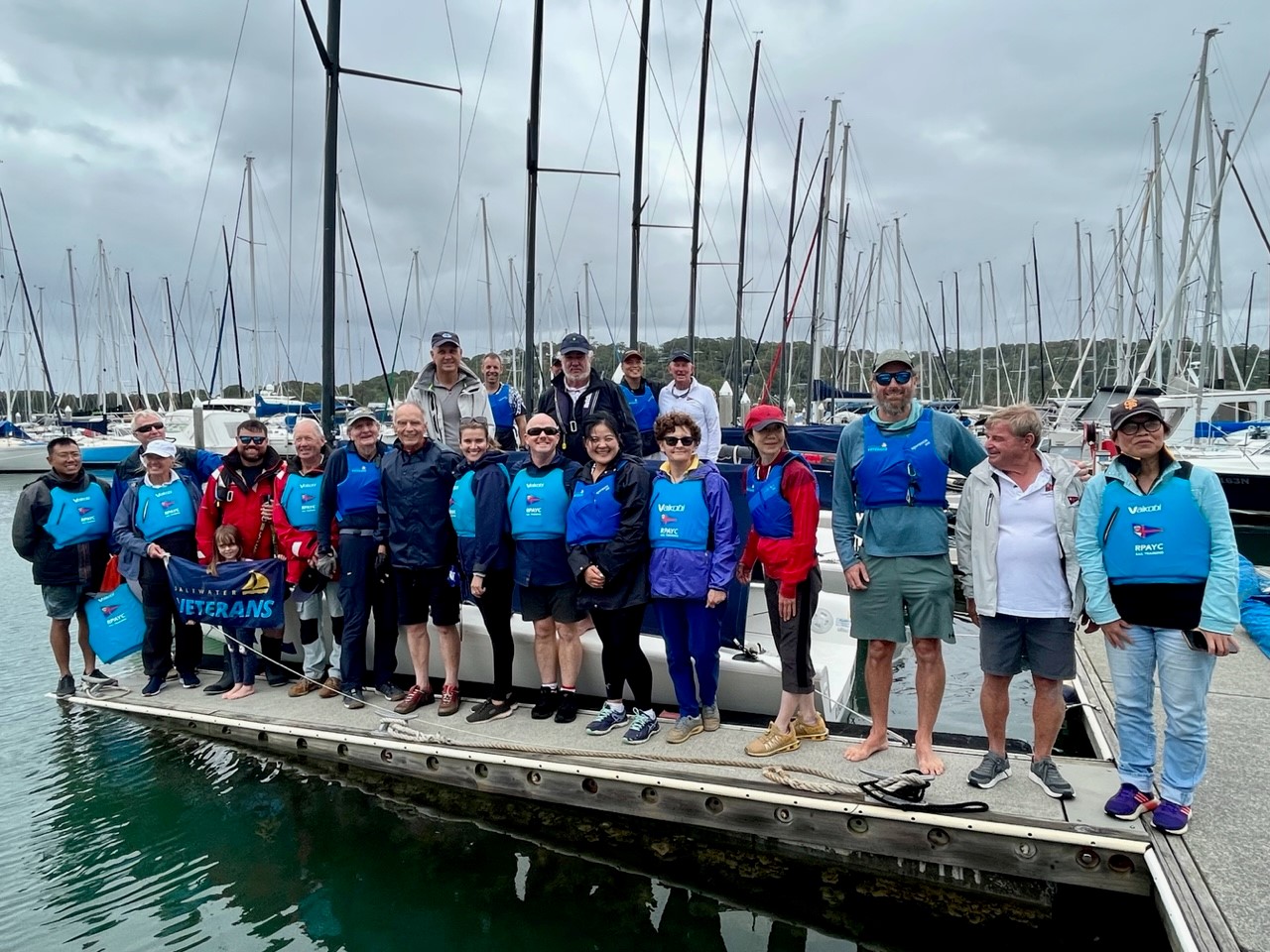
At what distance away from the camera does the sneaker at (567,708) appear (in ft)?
Result: 16.6

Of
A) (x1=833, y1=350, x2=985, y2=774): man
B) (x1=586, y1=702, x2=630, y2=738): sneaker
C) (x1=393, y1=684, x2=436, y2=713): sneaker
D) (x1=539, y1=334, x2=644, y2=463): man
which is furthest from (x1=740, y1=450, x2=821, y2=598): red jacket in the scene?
(x1=393, y1=684, x2=436, y2=713): sneaker

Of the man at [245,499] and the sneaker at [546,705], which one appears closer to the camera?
the sneaker at [546,705]

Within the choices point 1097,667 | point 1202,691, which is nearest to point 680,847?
point 1202,691

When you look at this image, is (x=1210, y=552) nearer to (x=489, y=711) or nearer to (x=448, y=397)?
(x=489, y=711)

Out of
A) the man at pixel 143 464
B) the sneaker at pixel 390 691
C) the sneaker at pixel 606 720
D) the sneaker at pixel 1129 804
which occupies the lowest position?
the sneaker at pixel 390 691

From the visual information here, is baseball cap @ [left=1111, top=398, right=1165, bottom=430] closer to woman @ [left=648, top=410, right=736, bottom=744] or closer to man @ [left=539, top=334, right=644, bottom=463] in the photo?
woman @ [left=648, top=410, right=736, bottom=744]

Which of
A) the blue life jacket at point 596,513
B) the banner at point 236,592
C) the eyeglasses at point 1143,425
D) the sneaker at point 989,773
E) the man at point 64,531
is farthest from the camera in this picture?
the man at point 64,531

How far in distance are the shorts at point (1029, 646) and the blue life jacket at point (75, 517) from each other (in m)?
6.82

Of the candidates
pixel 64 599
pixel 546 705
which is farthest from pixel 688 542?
pixel 64 599

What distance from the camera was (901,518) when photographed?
392 centimetres

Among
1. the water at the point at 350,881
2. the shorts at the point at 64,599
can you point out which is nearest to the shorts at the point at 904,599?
the water at the point at 350,881

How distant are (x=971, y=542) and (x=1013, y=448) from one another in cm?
54

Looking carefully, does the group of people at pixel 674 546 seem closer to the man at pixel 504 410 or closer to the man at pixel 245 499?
the man at pixel 245 499

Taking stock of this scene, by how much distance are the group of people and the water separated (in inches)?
27.5
